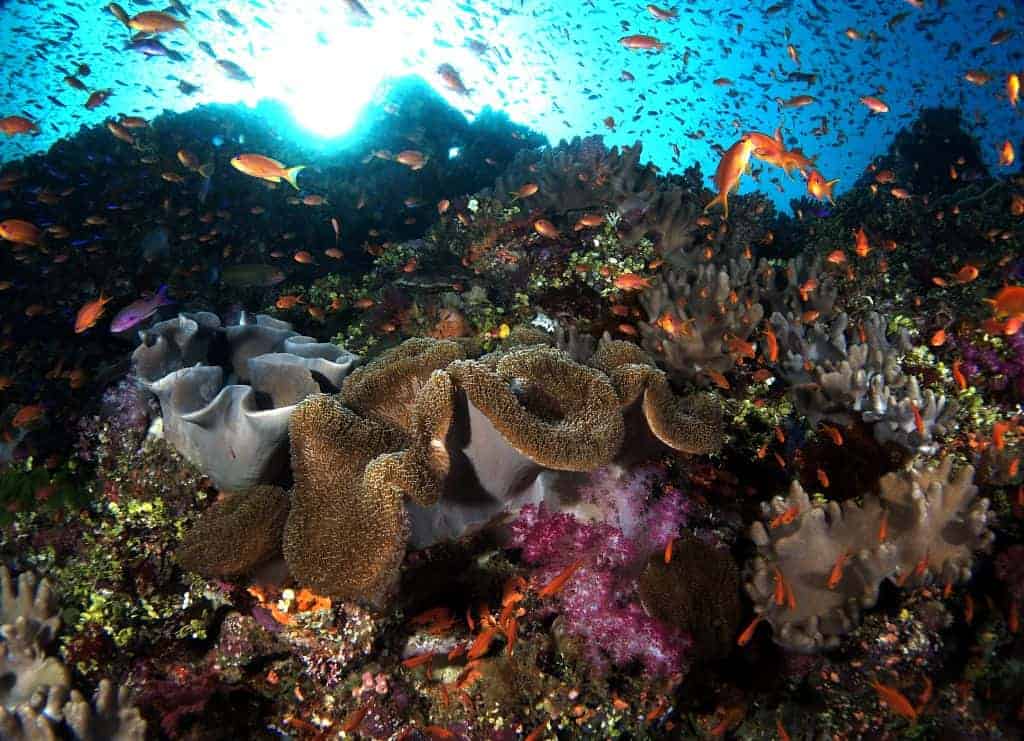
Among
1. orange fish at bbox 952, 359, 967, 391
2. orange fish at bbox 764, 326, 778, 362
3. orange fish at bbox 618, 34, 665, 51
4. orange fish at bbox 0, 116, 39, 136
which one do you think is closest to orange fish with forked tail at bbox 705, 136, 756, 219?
orange fish at bbox 764, 326, 778, 362

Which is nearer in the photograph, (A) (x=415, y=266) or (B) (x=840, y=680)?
(B) (x=840, y=680)

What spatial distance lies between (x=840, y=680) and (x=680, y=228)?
5.14 m

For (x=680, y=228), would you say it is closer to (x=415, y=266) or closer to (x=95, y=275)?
(x=415, y=266)

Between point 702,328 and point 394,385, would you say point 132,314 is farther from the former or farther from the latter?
point 702,328

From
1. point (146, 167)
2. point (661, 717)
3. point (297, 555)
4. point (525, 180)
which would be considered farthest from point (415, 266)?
point (146, 167)

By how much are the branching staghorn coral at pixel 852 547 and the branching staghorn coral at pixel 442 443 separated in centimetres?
98

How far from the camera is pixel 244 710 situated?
9.86ft

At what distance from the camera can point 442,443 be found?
8.19 ft

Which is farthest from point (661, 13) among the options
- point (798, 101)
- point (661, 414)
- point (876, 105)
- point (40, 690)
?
point (40, 690)

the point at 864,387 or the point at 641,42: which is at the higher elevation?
the point at 641,42

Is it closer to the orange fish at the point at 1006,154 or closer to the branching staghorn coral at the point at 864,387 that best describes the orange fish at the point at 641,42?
the orange fish at the point at 1006,154

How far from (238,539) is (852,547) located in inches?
145

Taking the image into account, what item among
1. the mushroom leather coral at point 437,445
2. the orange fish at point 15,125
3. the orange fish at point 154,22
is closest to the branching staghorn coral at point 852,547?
the mushroom leather coral at point 437,445

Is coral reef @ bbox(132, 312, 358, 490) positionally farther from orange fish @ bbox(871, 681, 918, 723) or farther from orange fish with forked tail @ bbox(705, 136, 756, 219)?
orange fish @ bbox(871, 681, 918, 723)
